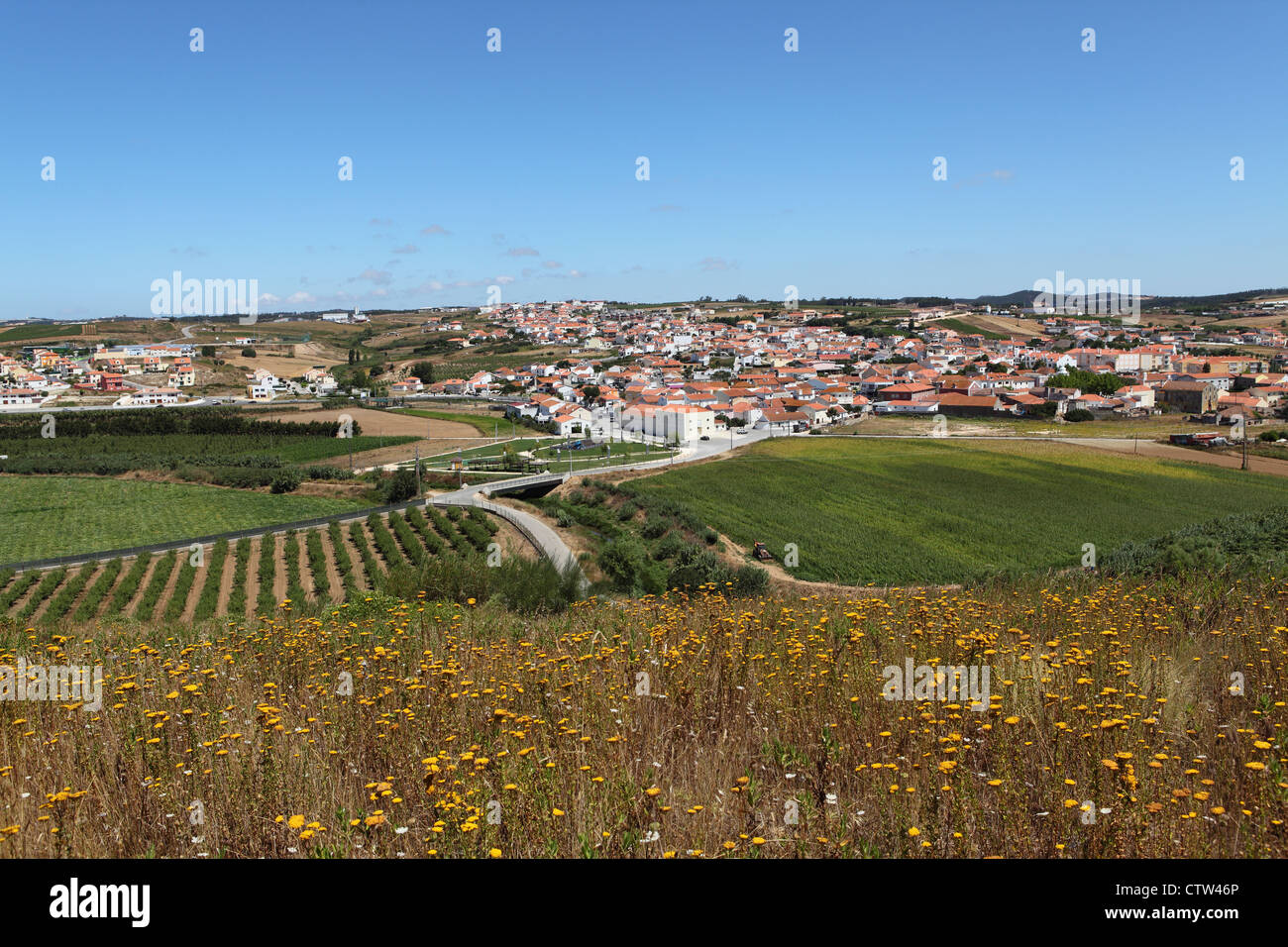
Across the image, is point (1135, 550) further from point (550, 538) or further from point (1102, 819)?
point (550, 538)

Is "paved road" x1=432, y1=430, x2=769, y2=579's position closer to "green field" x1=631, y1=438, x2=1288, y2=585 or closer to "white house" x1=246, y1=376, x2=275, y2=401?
"green field" x1=631, y1=438, x2=1288, y2=585

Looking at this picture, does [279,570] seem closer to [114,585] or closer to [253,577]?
[253,577]

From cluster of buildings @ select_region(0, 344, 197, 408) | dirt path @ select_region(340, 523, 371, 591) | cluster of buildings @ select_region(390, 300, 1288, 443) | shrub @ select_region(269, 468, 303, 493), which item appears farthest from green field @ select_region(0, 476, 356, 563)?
cluster of buildings @ select_region(0, 344, 197, 408)

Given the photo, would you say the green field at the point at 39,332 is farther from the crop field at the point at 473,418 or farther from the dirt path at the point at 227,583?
the dirt path at the point at 227,583

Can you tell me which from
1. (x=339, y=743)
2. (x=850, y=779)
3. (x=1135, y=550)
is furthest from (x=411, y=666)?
(x=1135, y=550)

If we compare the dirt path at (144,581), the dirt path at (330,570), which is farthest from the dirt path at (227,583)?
the dirt path at (330,570)
